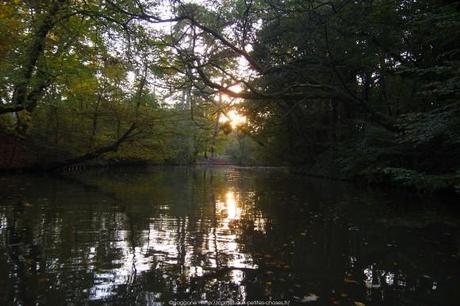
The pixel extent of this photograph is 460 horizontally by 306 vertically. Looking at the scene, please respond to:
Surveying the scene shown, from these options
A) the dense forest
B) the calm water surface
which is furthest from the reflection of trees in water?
the dense forest

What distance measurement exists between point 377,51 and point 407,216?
651cm

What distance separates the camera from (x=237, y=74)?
54.1 feet

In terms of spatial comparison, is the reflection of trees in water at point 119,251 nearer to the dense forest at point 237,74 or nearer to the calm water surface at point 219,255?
the calm water surface at point 219,255

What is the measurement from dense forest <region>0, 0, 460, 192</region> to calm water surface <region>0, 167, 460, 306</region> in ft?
6.09

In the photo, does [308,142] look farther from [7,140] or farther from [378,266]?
[378,266]

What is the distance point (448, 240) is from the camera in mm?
7188

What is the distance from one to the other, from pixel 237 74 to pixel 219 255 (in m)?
11.8

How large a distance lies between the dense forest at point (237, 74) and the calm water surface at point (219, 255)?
73.1 inches

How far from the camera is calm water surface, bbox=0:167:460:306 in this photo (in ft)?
13.5

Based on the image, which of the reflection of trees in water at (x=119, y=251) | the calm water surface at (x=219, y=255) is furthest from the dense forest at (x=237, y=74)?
the reflection of trees in water at (x=119, y=251)

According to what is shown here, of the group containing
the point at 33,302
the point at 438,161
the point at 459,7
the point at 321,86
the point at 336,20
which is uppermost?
the point at 336,20

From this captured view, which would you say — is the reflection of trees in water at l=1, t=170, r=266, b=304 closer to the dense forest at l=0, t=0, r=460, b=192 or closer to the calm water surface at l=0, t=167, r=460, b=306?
the calm water surface at l=0, t=167, r=460, b=306

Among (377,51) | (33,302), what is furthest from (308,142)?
(33,302)

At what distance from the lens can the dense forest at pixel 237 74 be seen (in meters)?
8.85
